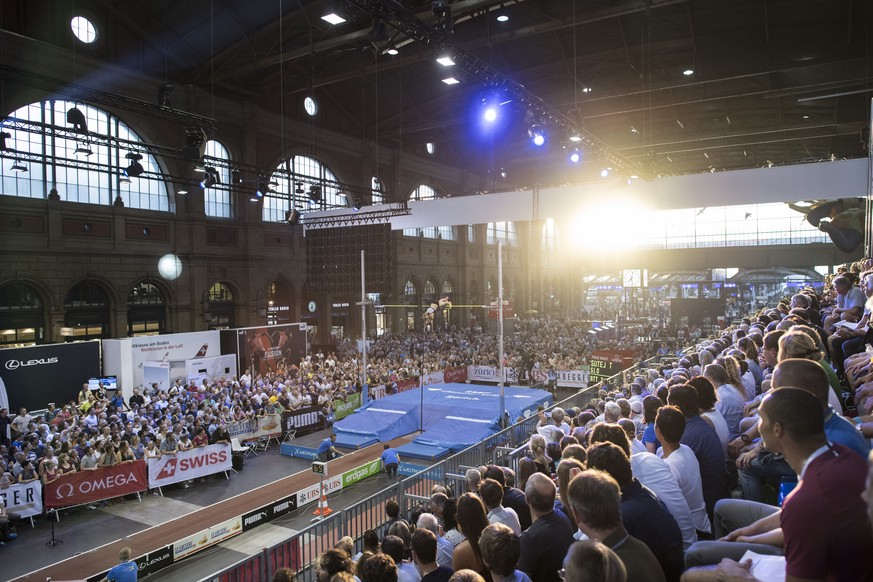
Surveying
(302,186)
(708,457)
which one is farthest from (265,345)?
(708,457)

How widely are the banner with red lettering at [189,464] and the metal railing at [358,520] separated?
549 centimetres

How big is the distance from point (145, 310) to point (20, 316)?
15.3ft

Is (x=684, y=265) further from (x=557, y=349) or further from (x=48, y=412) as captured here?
(x=48, y=412)

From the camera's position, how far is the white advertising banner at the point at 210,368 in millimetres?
→ 20594

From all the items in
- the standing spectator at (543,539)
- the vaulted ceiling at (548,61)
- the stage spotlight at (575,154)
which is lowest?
the standing spectator at (543,539)

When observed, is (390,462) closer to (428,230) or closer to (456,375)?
(456,375)

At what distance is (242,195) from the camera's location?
27906 mm

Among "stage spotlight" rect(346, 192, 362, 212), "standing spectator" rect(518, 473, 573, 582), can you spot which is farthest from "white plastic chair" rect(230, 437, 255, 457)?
"standing spectator" rect(518, 473, 573, 582)

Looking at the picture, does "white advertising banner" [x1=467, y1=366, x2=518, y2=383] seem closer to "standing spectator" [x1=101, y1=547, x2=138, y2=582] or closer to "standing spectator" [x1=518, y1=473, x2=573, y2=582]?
"standing spectator" [x1=101, y1=547, x2=138, y2=582]

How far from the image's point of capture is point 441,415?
1798 cm

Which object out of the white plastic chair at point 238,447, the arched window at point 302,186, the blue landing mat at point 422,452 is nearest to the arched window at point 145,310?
the arched window at point 302,186

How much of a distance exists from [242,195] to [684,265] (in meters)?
37.5

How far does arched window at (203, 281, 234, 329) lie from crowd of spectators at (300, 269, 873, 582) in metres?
23.1

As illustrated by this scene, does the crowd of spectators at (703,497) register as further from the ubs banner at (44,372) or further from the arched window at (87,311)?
the arched window at (87,311)
